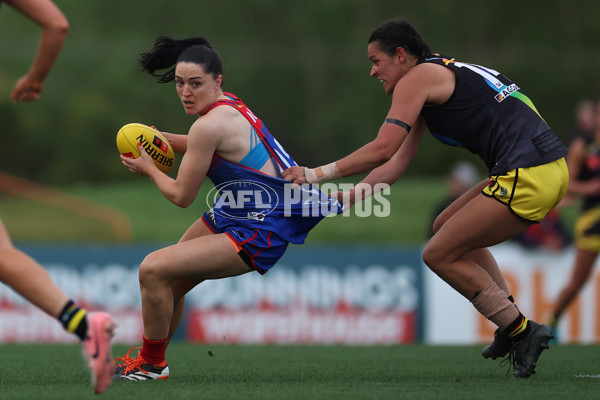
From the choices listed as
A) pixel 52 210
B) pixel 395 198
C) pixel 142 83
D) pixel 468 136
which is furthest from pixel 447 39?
pixel 468 136

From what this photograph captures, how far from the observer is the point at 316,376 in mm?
5508

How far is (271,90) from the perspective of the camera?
23562mm

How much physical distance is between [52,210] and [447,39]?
11.2 m

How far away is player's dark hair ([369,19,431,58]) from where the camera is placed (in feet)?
17.3

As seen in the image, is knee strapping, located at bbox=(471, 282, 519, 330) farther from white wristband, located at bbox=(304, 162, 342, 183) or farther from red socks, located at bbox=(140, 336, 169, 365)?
red socks, located at bbox=(140, 336, 169, 365)

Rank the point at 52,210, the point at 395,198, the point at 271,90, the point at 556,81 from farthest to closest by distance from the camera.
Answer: the point at 271,90, the point at 556,81, the point at 395,198, the point at 52,210

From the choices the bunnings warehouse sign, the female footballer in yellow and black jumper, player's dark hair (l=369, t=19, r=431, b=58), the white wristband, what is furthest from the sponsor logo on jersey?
the bunnings warehouse sign

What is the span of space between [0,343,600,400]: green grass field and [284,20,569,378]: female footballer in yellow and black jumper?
463 millimetres

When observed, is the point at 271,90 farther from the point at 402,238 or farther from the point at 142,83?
the point at 402,238

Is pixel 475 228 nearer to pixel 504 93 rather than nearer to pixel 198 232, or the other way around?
pixel 504 93

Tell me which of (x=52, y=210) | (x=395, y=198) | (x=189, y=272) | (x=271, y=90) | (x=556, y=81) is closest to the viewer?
(x=189, y=272)

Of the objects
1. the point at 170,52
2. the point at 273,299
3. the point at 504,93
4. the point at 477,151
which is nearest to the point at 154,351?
the point at 170,52

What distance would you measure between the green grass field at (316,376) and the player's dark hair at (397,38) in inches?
74.7

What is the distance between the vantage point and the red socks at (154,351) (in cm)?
525
